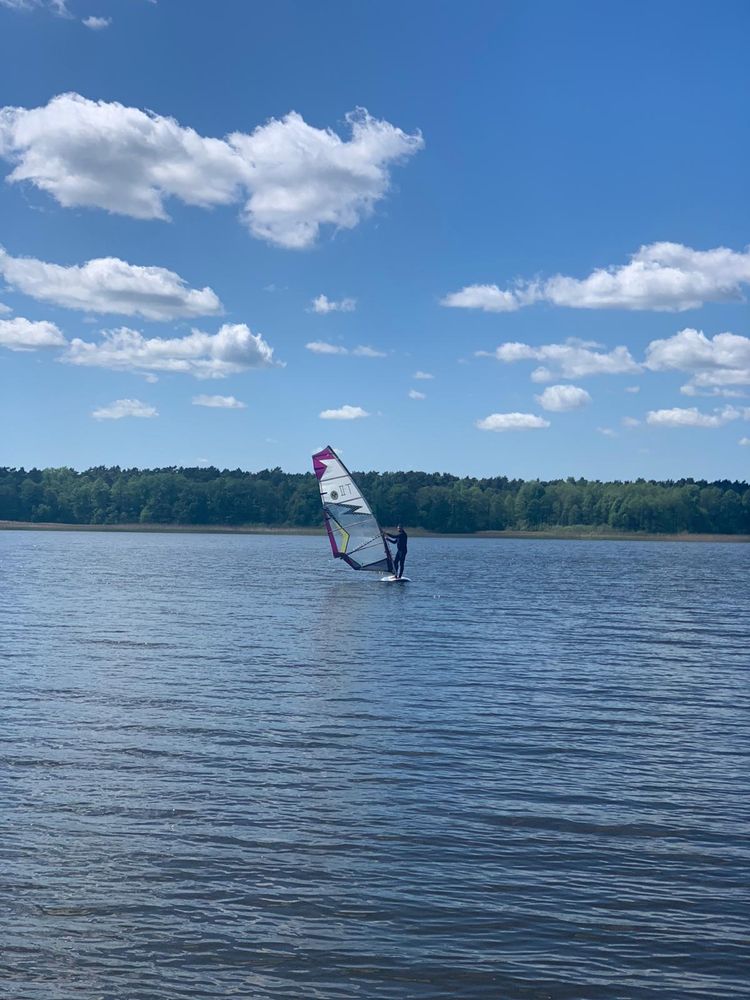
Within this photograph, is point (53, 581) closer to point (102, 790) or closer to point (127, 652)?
point (127, 652)

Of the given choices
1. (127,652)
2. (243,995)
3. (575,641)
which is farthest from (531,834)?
(575,641)

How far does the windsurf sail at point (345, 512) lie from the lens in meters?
56.2

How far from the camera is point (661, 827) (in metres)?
12.6

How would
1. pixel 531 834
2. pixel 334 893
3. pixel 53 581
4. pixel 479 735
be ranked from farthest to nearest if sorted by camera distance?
1. pixel 53 581
2. pixel 479 735
3. pixel 531 834
4. pixel 334 893

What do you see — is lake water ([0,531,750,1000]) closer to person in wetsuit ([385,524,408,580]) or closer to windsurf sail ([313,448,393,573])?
person in wetsuit ([385,524,408,580])

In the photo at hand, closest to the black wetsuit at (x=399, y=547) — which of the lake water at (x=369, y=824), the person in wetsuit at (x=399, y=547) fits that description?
the person in wetsuit at (x=399, y=547)

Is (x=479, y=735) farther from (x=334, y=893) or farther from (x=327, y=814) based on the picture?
(x=334, y=893)

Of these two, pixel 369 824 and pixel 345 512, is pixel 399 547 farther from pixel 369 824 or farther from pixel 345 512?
pixel 369 824

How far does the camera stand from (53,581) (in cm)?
5766

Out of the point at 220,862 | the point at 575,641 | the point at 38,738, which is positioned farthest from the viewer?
the point at 575,641

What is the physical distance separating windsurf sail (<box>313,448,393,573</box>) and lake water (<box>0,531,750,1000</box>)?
91.0 feet

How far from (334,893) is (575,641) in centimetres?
Result: 2380

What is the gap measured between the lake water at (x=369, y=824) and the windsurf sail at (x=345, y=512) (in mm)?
27727

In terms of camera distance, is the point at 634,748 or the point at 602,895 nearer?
the point at 602,895
